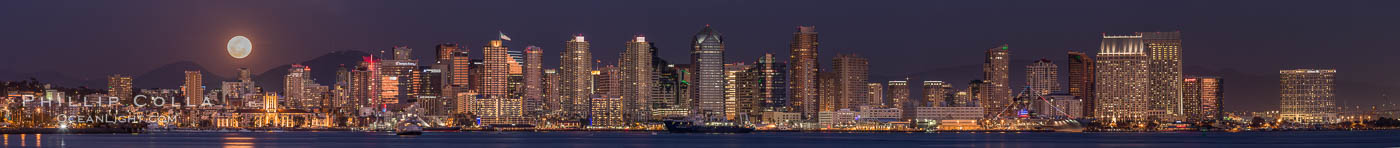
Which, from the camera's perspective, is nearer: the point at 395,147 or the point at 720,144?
the point at 395,147

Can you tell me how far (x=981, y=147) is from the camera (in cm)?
13462

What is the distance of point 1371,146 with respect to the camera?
13575cm

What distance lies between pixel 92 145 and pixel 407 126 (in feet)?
173

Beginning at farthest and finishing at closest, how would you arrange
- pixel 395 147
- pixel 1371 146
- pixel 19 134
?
pixel 19 134
pixel 1371 146
pixel 395 147

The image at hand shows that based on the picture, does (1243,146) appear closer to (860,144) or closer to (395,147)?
(860,144)

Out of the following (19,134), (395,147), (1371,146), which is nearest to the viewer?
(395,147)

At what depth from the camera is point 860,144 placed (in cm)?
13875

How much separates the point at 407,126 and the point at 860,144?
5912 cm

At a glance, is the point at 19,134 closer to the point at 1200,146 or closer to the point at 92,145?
the point at 92,145

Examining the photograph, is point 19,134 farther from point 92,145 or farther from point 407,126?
point 92,145

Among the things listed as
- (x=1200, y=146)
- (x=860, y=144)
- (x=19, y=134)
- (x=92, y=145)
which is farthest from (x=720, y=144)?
(x=19, y=134)

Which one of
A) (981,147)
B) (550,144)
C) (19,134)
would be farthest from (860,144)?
(19,134)

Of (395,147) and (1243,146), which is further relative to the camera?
(1243,146)

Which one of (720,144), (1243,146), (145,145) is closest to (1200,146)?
(1243,146)
